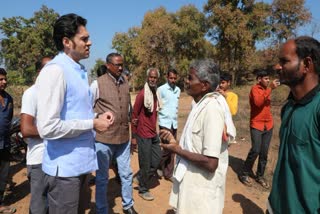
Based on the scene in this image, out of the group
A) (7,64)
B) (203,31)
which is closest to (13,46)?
(7,64)

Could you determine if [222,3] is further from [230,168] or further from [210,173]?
[210,173]

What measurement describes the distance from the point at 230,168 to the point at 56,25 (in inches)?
178

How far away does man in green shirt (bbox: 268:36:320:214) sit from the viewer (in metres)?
1.64

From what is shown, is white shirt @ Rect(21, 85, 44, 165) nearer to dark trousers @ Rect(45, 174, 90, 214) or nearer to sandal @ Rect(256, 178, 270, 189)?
dark trousers @ Rect(45, 174, 90, 214)

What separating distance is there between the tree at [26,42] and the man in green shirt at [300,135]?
37340mm

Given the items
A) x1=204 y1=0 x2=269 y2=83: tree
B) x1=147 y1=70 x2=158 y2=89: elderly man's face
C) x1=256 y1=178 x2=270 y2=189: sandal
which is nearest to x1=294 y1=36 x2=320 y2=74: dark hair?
x1=147 y1=70 x2=158 y2=89: elderly man's face

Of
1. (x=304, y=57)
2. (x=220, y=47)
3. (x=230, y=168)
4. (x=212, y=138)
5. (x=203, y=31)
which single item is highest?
(x=203, y=31)

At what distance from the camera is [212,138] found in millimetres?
2014

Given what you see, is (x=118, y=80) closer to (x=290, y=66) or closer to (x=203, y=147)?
(x=203, y=147)

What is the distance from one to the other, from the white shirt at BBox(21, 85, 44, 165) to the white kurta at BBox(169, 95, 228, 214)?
5.11 feet

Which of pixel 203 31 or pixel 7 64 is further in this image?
pixel 7 64

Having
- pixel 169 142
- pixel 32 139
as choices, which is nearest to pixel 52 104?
pixel 169 142

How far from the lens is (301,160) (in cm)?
167

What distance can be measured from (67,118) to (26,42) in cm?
3967
